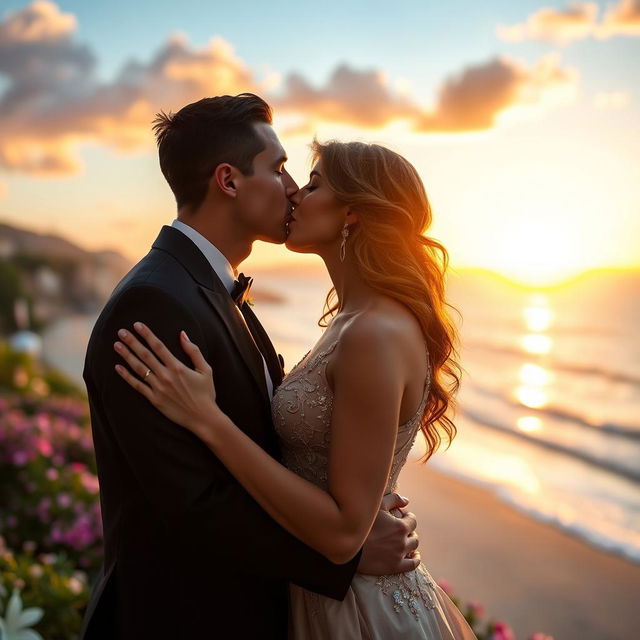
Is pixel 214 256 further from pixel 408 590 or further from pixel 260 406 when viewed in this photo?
pixel 408 590

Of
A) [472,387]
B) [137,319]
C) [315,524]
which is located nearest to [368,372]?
[315,524]

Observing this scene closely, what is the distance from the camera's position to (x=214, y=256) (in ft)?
9.01

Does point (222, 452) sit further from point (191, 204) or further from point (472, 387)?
point (472, 387)

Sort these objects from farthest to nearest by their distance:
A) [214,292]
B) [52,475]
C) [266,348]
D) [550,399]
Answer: [550,399]
[52,475]
[266,348]
[214,292]

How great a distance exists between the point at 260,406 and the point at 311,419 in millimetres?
187

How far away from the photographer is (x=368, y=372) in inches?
91.3

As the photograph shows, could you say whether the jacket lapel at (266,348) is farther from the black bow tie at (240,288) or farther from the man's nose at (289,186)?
the man's nose at (289,186)

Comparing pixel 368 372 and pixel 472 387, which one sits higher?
pixel 368 372

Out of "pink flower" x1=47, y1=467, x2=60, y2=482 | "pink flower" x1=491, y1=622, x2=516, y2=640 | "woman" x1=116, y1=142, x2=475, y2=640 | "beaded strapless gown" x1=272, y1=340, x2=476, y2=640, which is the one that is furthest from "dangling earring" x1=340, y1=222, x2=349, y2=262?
"pink flower" x1=47, y1=467, x2=60, y2=482

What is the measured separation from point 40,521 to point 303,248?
Answer: 3506 mm

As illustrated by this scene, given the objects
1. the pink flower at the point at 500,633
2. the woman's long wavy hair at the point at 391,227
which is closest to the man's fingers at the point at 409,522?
the woman's long wavy hair at the point at 391,227

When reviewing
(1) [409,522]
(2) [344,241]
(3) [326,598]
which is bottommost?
(3) [326,598]

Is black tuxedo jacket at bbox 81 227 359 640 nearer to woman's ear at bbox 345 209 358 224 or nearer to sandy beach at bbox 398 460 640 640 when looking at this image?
woman's ear at bbox 345 209 358 224

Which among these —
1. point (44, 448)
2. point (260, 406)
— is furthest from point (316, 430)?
point (44, 448)
